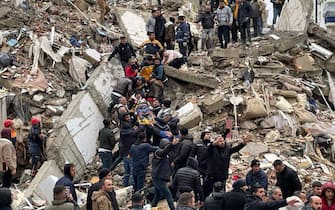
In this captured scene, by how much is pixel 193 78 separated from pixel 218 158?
19.4 ft

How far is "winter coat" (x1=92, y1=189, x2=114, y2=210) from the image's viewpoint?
474 inches

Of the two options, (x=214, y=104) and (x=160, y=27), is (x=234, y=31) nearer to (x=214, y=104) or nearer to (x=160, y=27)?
(x=160, y=27)

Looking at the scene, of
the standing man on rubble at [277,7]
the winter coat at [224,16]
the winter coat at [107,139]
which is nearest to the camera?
the winter coat at [107,139]

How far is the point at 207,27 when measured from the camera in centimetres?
2134

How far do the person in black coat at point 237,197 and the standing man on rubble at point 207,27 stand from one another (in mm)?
9486

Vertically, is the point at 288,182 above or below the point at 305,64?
above

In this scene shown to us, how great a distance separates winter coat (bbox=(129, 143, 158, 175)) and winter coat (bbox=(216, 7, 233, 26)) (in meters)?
6.81

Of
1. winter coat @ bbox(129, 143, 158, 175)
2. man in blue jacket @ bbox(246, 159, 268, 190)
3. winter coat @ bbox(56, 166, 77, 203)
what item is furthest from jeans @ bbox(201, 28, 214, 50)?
winter coat @ bbox(56, 166, 77, 203)

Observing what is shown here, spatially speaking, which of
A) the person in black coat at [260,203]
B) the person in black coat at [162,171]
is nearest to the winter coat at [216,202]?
the person in black coat at [260,203]

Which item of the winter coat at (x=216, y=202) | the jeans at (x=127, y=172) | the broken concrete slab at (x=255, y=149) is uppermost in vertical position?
the winter coat at (x=216, y=202)

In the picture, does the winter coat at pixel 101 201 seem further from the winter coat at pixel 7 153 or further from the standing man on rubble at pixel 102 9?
the standing man on rubble at pixel 102 9

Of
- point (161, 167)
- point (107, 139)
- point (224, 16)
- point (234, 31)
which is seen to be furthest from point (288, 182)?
point (234, 31)

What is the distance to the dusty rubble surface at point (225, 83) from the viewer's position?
18047 millimetres

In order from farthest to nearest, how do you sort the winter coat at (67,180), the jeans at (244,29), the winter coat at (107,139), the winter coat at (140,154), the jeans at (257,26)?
the jeans at (257,26) → the jeans at (244,29) → the winter coat at (107,139) → the winter coat at (140,154) → the winter coat at (67,180)
